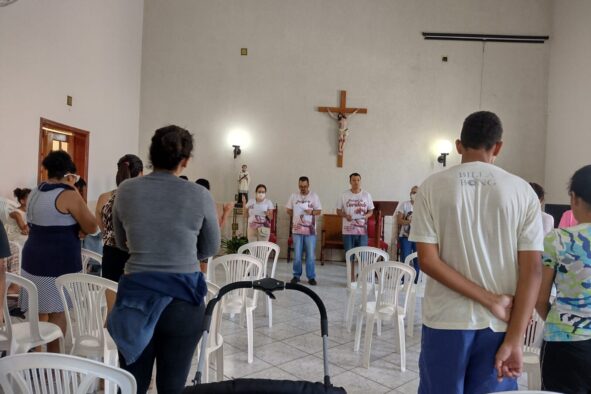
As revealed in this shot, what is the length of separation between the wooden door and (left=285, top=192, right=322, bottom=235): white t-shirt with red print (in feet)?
10.3

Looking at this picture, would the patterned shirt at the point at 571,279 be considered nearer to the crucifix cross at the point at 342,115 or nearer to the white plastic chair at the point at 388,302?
the white plastic chair at the point at 388,302

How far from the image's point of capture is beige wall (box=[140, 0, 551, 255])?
27.6ft

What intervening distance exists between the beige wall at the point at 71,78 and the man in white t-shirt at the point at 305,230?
3368 mm

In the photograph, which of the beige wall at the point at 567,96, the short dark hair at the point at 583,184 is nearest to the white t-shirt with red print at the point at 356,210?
the beige wall at the point at 567,96

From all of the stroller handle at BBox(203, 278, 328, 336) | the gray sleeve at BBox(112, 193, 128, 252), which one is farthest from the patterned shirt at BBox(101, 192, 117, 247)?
the stroller handle at BBox(203, 278, 328, 336)

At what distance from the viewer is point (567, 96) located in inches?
301

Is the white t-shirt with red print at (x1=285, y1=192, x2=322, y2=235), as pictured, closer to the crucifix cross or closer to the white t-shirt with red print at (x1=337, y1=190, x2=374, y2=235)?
the white t-shirt with red print at (x1=337, y1=190, x2=374, y2=235)

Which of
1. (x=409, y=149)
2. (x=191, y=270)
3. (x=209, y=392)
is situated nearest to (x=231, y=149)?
(x=409, y=149)

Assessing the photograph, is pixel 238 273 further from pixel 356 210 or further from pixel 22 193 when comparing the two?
pixel 356 210

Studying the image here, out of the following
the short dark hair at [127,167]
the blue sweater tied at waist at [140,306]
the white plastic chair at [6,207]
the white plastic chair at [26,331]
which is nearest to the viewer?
the blue sweater tied at waist at [140,306]

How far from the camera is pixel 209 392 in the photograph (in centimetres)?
110

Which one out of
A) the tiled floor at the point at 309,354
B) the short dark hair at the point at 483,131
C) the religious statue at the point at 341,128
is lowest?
the tiled floor at the point at 309,354

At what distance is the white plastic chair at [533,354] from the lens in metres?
2.41

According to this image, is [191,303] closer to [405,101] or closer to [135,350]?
[135,350]
